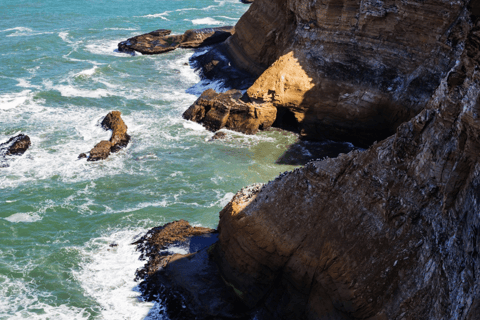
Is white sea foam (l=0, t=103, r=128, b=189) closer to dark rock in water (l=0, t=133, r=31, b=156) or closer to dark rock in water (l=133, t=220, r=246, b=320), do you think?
dark rock in water (l=0, t=133, r=31, b=156)

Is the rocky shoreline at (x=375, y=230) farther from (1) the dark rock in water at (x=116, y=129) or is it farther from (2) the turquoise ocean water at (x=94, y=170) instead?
(1) the dark rock in water at (x=116, y=129)

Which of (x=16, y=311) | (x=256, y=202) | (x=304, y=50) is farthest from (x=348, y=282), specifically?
(x=304, y=50)

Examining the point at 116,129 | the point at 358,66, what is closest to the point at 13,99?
the point at 116,129

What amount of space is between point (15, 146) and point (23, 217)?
22.2 feet

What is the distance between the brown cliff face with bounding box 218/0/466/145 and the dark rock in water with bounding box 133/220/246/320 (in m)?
12.0

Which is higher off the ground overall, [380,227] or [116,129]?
[380,227]

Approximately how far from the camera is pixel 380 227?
39.9ft

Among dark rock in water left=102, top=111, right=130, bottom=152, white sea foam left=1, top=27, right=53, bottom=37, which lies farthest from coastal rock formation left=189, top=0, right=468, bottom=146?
white sea foam left=1, top=27, right=53, bottom=37

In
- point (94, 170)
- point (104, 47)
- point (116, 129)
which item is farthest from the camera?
point (104, 47)

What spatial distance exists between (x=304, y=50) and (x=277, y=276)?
17840 millimetres

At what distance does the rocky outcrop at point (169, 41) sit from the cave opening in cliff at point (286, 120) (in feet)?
57.2

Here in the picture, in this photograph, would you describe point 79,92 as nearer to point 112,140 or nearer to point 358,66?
point 112,140

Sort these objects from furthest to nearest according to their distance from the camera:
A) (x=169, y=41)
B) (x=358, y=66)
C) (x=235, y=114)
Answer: (x=169, y=41) < (x=235, y=114) < (x=358, y=66)

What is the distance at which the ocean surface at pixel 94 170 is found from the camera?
57.9 ft
